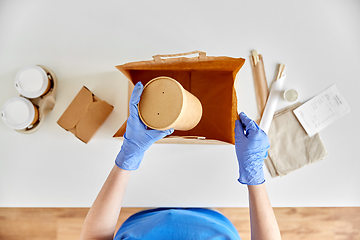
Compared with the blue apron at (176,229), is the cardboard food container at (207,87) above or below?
above

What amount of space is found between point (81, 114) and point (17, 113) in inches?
8.8

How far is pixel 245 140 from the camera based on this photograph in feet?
2.38

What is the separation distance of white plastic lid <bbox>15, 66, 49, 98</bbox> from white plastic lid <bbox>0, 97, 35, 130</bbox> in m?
0.04

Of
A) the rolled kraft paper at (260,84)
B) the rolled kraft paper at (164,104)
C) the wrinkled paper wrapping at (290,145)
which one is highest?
the rolled kraft paper at (260,84)

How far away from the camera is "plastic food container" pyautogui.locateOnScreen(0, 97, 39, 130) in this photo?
801 millimetres

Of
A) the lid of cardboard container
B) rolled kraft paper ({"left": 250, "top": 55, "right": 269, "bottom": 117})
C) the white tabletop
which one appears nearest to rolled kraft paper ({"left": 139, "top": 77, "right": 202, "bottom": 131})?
the lid of cardboard container

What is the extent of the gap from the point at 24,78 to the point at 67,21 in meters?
0.29

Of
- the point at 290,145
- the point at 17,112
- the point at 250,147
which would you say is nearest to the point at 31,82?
the point at 17,112

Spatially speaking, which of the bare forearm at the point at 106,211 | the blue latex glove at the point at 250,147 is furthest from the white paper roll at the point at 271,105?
the bare forearm at the point at 106,211

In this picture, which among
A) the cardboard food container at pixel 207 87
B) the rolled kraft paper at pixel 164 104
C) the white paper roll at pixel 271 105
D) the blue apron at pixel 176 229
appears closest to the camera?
the rolled kraft paper at pixel 164 104

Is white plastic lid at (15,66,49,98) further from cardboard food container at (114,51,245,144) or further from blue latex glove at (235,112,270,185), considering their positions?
blue latex glove at (235,112,270,185)

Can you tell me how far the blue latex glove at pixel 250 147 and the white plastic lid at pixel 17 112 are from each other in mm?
741

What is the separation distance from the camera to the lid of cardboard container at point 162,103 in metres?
0.52

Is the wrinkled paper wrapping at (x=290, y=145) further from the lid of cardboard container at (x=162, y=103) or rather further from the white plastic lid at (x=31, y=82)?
the white plastic lid at (x=31, y=82)
